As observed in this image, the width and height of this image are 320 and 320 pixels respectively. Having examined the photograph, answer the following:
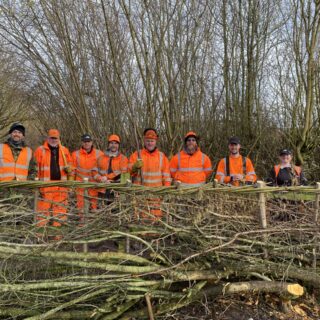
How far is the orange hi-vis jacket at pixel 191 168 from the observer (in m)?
5.56

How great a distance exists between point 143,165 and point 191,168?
2.61ft

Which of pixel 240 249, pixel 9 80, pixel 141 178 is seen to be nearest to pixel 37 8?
pixel 141 178

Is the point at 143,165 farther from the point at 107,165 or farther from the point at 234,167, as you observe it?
the point at 234,167

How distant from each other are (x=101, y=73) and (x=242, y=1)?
3.87 metres

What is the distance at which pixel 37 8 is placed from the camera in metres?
6.86

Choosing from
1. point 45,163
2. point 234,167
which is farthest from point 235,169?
point 45,163

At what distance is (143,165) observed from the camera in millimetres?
5348

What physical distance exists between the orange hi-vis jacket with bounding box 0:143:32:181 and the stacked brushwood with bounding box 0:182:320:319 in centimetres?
157

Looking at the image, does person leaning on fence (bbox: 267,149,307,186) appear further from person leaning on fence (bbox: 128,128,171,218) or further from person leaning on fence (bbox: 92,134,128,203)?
person leaning on fence (bbox: 92,134,128,203)

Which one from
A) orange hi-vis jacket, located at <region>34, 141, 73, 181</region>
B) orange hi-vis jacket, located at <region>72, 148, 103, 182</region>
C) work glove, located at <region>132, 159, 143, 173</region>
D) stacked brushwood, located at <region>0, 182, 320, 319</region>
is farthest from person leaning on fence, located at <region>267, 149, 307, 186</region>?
orange hi-vis jacket, located at <region>34, 141, 73, 181</region>

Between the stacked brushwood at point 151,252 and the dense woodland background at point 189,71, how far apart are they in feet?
11.6

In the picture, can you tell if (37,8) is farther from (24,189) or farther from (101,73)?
(24,189)

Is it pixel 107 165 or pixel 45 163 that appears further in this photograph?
pixel 107 165

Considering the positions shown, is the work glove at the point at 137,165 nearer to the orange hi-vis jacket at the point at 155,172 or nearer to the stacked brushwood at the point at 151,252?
the orange hi-vis jacket at the point at 155,172
